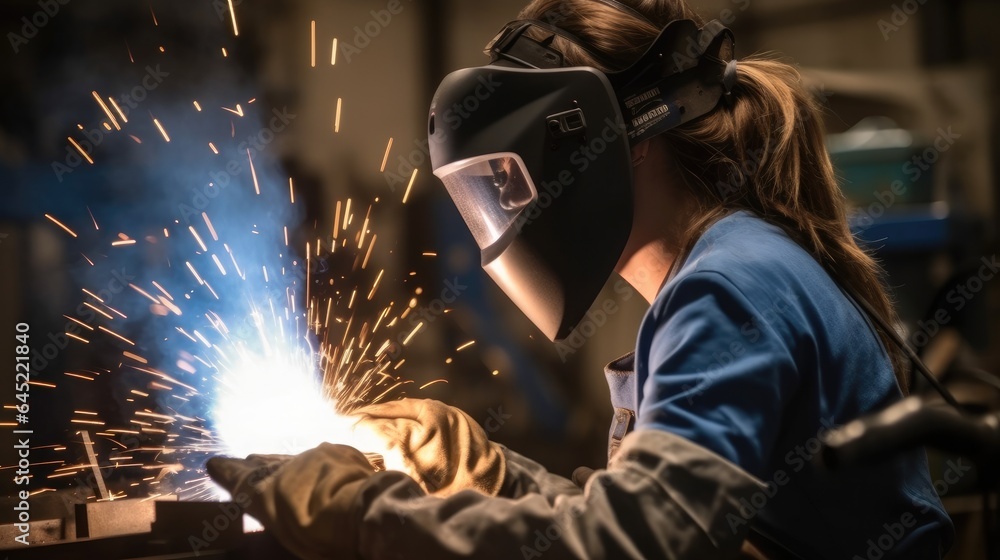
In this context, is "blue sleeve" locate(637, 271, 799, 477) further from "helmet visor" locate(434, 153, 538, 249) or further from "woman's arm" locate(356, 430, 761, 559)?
"helmet visor" locate(434, 153, 538, 249)

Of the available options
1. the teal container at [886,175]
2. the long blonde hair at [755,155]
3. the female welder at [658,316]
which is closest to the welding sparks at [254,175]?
the female welder at [658,316]

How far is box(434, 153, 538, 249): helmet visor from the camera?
1457 mm

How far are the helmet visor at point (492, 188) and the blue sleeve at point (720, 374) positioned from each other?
39 cm

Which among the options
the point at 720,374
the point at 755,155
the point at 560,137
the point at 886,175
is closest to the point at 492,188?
the point at 560,137

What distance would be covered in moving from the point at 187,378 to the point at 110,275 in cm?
69

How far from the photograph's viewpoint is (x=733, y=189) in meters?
1.44

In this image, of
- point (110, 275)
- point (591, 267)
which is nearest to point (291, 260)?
point (110, 275)

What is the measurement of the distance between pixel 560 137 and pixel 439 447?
58cm

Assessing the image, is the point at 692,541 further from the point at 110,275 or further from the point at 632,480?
the point at 110,275

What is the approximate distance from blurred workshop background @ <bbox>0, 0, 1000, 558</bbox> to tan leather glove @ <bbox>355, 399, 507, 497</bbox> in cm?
115

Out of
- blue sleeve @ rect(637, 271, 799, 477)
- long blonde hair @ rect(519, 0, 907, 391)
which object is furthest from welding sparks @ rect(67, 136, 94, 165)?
blue sleeve @ rect(637, 271, 799, 477)

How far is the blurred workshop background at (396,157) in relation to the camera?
9.97 feet

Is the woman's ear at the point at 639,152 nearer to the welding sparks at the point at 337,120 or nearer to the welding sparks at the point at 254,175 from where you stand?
the welding sparks at the point at 254,175

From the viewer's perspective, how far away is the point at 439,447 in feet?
5.12
